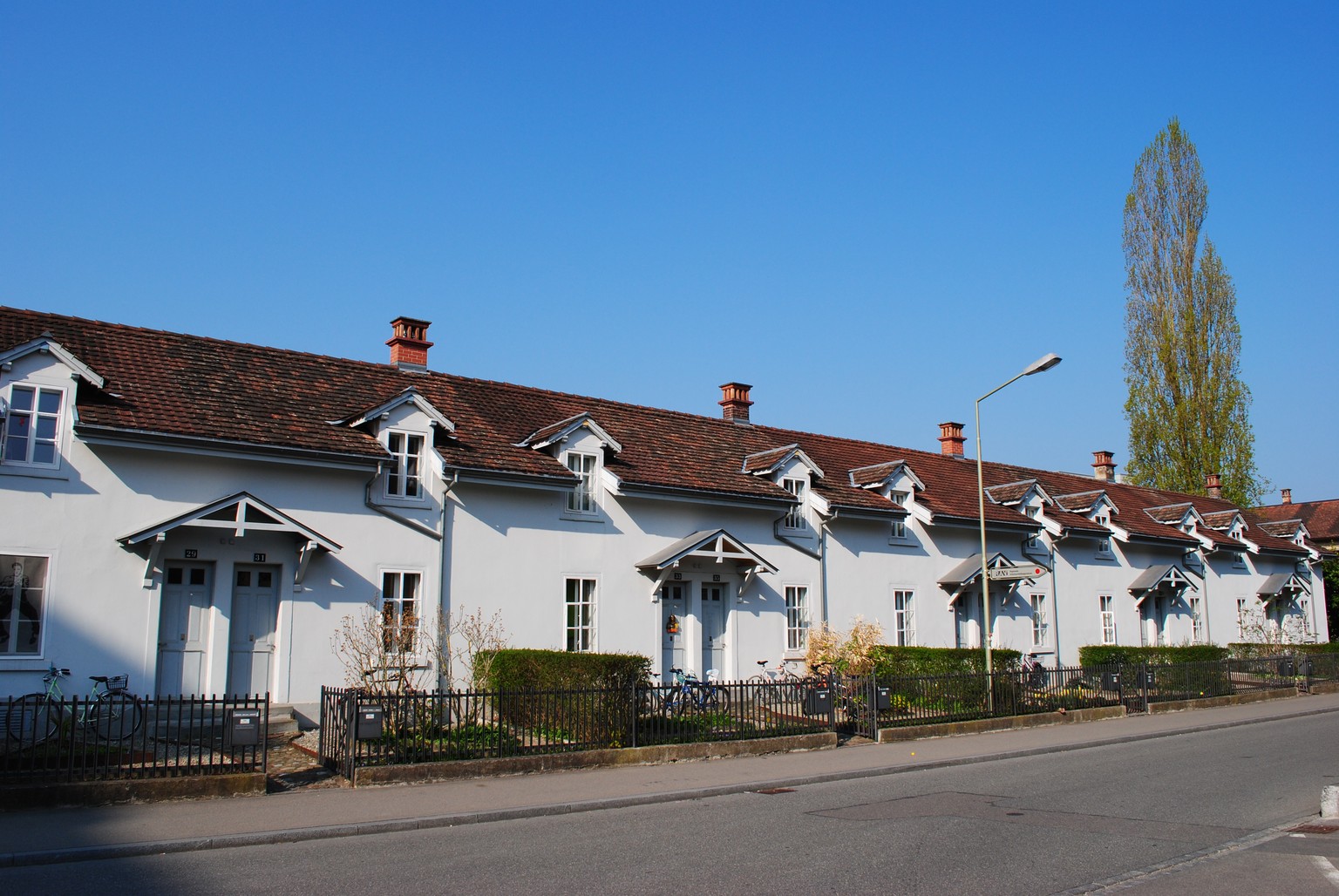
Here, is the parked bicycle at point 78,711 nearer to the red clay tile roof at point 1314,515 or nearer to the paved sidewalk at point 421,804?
the paved sidewalk at point 421,804

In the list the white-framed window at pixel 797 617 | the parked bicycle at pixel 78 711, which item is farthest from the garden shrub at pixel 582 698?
the white-framed window at pixel 797 617

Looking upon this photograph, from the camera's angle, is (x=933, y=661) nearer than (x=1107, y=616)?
Yes

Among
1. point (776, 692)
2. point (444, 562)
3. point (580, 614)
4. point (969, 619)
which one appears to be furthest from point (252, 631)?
point (969, 619)

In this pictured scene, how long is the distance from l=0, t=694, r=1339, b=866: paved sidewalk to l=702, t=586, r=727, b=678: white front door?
20.8 ft

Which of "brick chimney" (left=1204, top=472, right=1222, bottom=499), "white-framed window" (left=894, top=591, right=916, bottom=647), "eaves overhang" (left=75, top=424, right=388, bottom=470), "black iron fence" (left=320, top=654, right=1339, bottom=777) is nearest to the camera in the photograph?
"black iron fence" (left=320, top=654, right=1339, bottom=777)

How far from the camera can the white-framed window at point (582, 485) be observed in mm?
23188

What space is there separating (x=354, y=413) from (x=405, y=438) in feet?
3.55

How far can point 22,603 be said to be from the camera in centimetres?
1656

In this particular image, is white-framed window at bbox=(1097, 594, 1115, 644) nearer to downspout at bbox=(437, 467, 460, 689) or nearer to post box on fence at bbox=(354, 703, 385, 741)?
downspout at bbox=(437, 467, 460, 689)

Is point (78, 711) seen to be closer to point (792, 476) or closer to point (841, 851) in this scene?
point (841, 851)

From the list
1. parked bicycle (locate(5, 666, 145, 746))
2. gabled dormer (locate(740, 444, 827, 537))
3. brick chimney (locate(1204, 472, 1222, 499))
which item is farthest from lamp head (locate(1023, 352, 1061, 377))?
brick chimney (locate(1204, 472, 1222, 499))

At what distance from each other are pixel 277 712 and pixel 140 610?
276 centimetres

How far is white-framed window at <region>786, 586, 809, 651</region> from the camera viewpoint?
26812 millimetres

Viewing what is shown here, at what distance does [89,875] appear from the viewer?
30.5 feet
